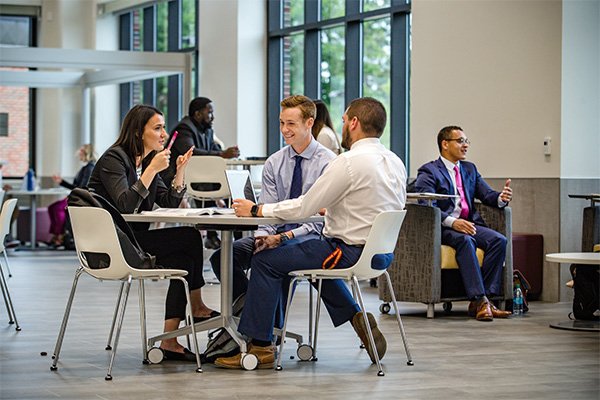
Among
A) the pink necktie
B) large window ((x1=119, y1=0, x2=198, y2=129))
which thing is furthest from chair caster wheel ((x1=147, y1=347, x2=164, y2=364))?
large window ((x1=119, y1=0, x2=198, y2=129))

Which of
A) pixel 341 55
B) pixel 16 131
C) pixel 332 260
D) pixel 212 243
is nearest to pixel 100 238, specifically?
pixel 332 260

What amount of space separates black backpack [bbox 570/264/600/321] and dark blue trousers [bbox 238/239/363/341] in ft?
8.33

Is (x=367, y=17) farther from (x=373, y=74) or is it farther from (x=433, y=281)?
(x=433, y=281)

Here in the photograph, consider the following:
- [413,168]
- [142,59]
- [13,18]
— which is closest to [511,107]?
[413,168]

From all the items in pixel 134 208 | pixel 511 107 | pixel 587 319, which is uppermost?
pixel 511 107

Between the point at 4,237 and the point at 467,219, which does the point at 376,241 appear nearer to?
the point at 4,237

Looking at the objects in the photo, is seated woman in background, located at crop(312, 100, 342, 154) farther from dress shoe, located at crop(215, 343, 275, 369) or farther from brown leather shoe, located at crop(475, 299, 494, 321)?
dress shoe, located at crop(215, 343, 275, 369)

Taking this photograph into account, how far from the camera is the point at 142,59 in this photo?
1441cm

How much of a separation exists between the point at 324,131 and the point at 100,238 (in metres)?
3.68

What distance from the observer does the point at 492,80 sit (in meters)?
8.73

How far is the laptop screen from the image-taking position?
5358 millimetres

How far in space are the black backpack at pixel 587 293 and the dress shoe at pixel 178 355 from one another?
293cm

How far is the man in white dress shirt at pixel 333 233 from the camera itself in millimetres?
4930

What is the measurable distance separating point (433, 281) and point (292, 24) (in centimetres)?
642
